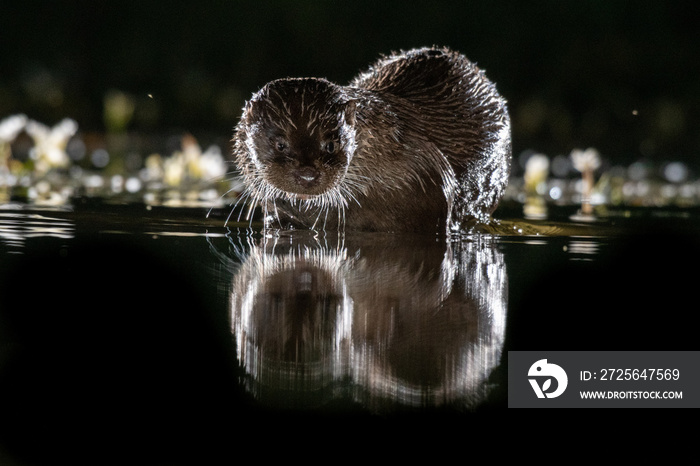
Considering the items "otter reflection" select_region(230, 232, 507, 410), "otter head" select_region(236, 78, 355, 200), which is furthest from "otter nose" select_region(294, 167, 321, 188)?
"otter reflection" select_region(230, 232, 507, 410)

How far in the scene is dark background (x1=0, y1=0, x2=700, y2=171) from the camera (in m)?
12.4

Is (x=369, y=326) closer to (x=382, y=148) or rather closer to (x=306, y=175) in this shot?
(x=306, y=175)

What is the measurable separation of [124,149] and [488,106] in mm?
6211

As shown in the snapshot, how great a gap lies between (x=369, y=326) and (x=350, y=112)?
231cm

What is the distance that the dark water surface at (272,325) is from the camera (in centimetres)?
200

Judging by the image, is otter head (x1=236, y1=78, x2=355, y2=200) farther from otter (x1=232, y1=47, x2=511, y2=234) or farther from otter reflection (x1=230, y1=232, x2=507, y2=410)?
otter reflection (x1=230, y1=232, x2=507, y2=410)

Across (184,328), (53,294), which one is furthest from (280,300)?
(53,294)

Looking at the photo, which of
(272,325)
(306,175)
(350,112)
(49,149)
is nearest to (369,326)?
(272,325)

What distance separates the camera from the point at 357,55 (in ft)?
44.0

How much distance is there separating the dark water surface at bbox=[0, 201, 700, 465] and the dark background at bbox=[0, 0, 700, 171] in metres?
7.87

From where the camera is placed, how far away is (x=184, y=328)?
8.82 ft

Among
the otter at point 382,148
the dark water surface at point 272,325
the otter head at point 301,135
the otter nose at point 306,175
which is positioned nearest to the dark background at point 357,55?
the otter at point 382,148

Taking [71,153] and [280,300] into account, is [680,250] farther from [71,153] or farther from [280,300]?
[71,153]

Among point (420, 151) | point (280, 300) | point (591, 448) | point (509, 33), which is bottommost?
point (591, 448)
